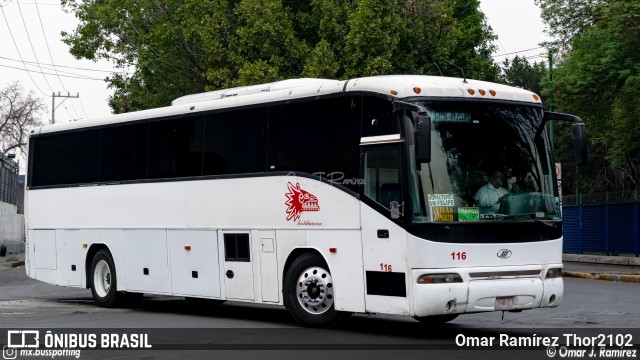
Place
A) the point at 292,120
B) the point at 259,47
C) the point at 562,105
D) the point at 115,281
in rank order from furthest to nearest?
1. the point at 562,105
2. the point at 259,47
3. the point at 115,281
4. the point at 292,120

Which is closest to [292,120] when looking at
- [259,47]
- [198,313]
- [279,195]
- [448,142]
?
[279,195]

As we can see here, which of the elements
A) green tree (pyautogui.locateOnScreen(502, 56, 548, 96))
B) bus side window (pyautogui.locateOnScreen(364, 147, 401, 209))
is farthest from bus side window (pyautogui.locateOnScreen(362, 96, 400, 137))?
green tree (pyautogui.locateOnScreen(502, 56, 548, 96))

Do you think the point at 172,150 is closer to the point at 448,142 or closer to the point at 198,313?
the point at 198,313

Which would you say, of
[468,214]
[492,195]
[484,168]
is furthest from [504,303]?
[484,168]

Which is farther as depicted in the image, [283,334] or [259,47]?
[259,47]

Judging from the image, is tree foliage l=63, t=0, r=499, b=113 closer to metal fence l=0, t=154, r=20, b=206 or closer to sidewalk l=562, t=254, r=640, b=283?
sidewalk l=562, t=254, r=640, b=283

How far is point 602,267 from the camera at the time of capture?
33.5 m

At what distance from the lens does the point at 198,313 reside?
60.8ft

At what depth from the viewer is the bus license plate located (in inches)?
521

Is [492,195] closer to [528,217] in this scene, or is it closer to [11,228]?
[528,217]

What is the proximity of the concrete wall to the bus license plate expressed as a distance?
130ft

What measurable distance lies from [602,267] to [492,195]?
2128 cm

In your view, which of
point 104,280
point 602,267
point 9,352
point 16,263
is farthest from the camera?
point 16,263

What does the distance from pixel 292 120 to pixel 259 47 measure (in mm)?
19575
